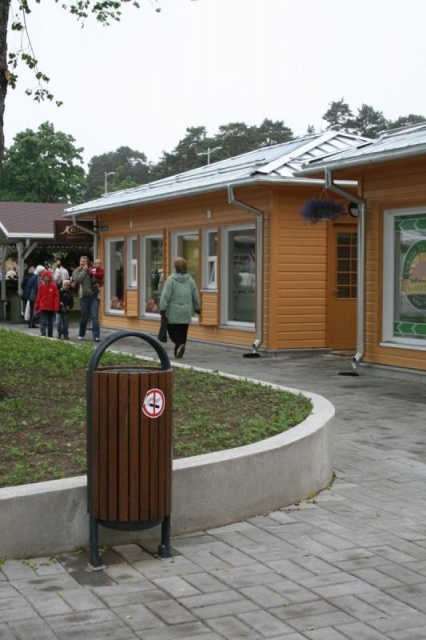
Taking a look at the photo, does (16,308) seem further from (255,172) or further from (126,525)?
(126,525)

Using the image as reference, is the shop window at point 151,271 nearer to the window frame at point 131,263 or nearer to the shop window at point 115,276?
the window frame at point 131,263

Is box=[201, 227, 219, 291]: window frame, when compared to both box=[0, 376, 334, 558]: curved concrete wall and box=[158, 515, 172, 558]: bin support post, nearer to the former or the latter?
box=[0, 376, 334, 558]: curved concrete wall

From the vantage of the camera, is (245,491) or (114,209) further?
(114,209)

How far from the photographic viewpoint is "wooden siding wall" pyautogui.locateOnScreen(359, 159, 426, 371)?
13.4 meters

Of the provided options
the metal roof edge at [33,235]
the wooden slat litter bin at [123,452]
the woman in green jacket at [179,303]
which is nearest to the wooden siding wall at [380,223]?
the woman in green jacket at [179,303]

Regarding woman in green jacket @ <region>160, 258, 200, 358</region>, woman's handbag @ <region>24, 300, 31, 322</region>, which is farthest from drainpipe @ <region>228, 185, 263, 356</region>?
woman's handbag @ <region>24, 300, 31, 322</region>

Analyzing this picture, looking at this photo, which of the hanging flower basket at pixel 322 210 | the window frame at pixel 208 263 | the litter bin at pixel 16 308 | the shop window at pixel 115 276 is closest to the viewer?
the hanging flower basket at pixel 322 210

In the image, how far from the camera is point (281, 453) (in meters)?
6.43

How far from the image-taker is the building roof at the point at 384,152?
12.2 metres

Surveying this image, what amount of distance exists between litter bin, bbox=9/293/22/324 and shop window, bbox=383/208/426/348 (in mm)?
16118

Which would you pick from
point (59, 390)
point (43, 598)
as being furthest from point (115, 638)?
point (59, 390)

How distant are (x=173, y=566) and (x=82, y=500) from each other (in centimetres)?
64

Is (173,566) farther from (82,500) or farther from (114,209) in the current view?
(114,209)

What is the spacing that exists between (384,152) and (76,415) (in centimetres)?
664
